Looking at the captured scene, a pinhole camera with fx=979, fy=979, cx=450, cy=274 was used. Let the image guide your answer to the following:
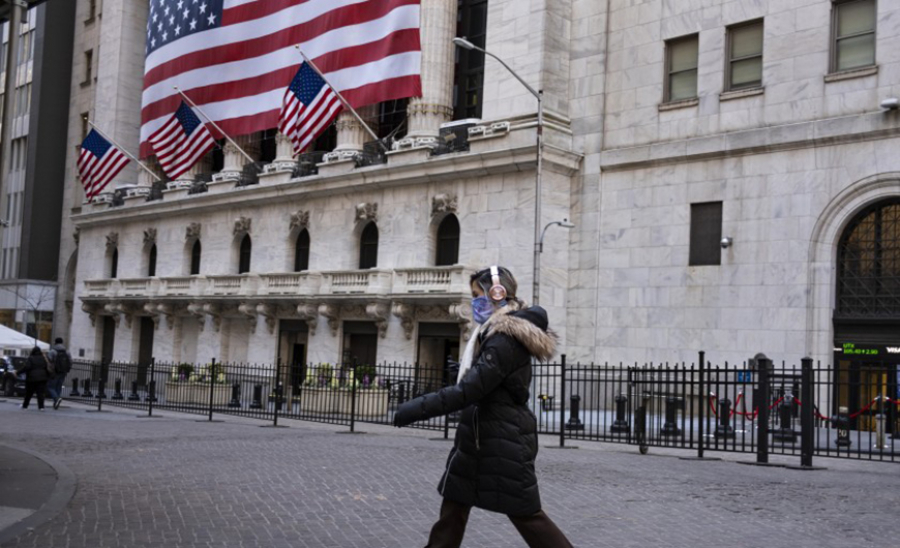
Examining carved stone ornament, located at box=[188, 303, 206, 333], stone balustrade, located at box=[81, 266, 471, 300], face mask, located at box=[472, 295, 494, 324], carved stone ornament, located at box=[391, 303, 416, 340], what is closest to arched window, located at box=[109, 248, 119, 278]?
stone balustrade, located at box=[81, 266, 471, 300]

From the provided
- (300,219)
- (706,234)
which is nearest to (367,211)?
(300,219)

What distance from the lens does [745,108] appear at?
27.3 m

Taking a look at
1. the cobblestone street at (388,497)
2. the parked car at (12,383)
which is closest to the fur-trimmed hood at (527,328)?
the cobblestone street at (388,497)

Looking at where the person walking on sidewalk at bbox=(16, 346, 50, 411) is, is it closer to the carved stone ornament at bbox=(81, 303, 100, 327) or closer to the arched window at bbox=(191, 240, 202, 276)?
the arched window at bbox=(191, 240, 202, 276)

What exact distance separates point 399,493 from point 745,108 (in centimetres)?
1989

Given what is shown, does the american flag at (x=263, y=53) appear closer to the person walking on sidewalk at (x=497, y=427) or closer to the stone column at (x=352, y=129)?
the stone column at (x=352, y=129)

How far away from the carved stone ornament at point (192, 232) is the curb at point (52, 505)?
33.3 metres

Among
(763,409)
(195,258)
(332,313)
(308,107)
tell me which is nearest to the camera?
(763,409)

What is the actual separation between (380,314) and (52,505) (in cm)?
2473

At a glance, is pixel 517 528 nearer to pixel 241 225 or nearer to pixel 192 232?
pixel 241 225

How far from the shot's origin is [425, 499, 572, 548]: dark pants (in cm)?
593

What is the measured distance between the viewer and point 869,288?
24812 millimetres

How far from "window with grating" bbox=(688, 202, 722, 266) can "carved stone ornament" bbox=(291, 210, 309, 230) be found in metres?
16.9

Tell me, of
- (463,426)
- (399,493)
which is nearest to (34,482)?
(399,493)
